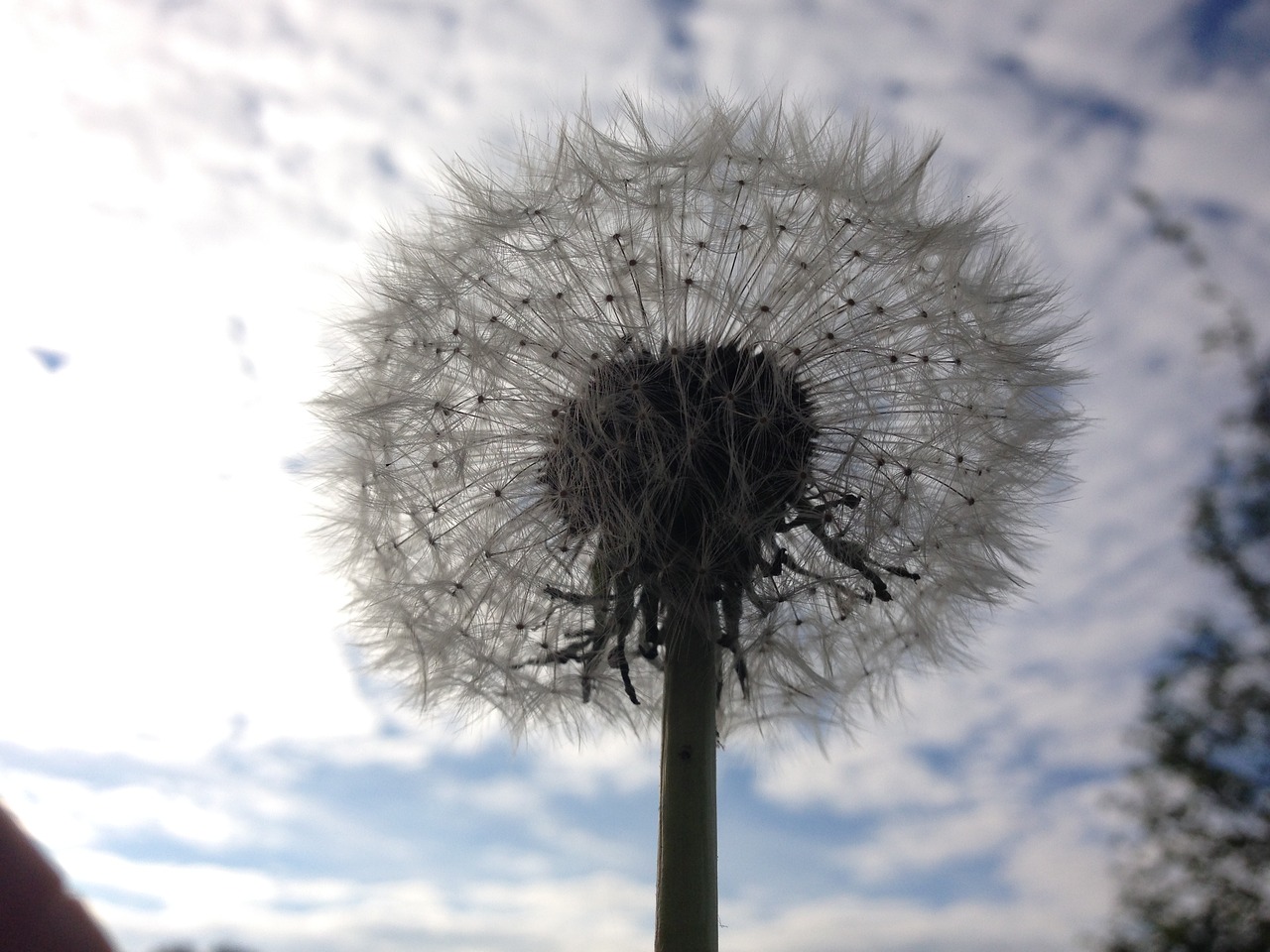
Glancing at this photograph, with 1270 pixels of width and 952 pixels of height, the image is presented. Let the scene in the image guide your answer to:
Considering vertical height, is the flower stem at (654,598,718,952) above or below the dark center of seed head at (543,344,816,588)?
below

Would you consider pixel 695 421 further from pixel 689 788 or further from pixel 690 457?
pixel 689 788

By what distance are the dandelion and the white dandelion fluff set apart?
0.01 metres

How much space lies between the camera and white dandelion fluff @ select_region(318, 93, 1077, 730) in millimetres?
3936

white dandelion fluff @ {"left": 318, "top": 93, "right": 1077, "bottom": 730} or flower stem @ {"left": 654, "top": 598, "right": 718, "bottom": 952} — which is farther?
white dandelion fluff @ {"left": 318, "top": 93, "right": 1077, "bottom": 730}

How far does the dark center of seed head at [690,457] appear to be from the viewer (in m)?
3.82

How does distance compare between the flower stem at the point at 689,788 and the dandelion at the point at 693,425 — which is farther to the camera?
the dandelion at the point at 693,425

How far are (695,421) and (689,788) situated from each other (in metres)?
1.44

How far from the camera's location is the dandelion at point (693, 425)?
12.9 feet

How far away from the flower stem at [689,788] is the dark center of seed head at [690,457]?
252 millimetres

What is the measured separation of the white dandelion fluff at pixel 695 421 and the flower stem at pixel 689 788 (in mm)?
58

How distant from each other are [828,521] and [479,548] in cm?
154

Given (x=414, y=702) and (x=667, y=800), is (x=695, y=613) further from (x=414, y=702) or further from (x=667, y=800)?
(x=414, y=702)

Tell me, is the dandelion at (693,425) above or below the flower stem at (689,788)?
above

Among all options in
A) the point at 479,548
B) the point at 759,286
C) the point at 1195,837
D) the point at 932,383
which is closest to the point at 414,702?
the point at 479,548
